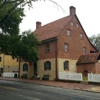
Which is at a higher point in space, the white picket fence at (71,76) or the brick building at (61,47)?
the brick building at (61,47)

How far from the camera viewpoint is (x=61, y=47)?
30500 millimetres

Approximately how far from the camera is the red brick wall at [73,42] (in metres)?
30.5

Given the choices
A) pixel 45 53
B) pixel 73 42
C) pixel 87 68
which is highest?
pixel 73 42

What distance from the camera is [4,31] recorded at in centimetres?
2512

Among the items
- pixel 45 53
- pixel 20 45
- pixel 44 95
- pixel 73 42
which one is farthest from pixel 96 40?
pixel 44 95

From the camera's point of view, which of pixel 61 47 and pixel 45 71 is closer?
pixel 61 47

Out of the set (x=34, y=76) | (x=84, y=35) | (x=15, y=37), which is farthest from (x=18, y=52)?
(x=84, y=35)

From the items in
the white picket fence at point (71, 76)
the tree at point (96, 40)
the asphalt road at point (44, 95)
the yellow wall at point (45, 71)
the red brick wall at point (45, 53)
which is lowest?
the asphalt road at point (44, 95)

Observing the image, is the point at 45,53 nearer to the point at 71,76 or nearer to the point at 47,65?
the point at 47,65

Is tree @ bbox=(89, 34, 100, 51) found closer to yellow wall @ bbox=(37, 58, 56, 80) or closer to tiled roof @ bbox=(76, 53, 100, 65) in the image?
tiled roof @ bbox=(76, 53, 100, 65)

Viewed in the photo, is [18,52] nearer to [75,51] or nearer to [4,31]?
[4,31]

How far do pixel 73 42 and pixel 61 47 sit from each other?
3458 millimetres

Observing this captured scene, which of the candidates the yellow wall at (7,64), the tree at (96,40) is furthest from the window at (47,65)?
the tree at (96,40)

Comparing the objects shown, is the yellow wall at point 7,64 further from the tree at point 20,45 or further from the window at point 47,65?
the tree at point 20,45
